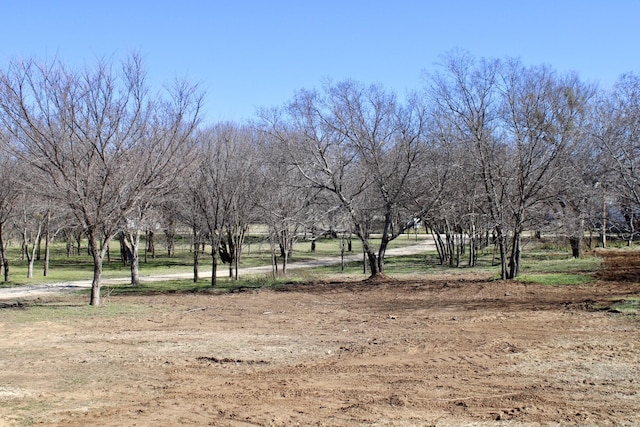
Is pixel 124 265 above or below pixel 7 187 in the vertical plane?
below

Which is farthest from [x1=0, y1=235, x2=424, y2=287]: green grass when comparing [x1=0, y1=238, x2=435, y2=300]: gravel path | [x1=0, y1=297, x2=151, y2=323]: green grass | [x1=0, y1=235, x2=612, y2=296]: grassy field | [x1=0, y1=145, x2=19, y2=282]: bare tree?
[x1=0, y1=297, x2=151, y2=323]: green grass

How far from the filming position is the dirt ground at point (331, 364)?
7.94 meters

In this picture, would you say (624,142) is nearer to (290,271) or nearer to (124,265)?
(290,271)

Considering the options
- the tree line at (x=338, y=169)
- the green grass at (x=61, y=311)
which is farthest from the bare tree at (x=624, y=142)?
the green grass at (x=61, y=311)

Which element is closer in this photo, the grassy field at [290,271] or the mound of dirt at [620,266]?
the mound of dirt at [620,266]

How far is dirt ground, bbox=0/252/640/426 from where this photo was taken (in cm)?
794

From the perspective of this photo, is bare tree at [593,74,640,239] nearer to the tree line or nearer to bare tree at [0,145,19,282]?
the tree line

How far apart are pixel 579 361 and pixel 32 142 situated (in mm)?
14413

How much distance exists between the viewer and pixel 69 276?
34188 mm

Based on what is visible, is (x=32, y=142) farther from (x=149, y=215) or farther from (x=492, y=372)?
(x=492, y=372)

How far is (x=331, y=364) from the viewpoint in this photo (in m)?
10.7

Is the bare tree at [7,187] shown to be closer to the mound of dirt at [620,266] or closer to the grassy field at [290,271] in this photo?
the grassy field at [290,271]

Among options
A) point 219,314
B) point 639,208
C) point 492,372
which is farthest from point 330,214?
point 492,372

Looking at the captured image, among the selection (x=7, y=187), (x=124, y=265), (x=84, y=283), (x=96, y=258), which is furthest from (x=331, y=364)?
(x=124, y=265)
